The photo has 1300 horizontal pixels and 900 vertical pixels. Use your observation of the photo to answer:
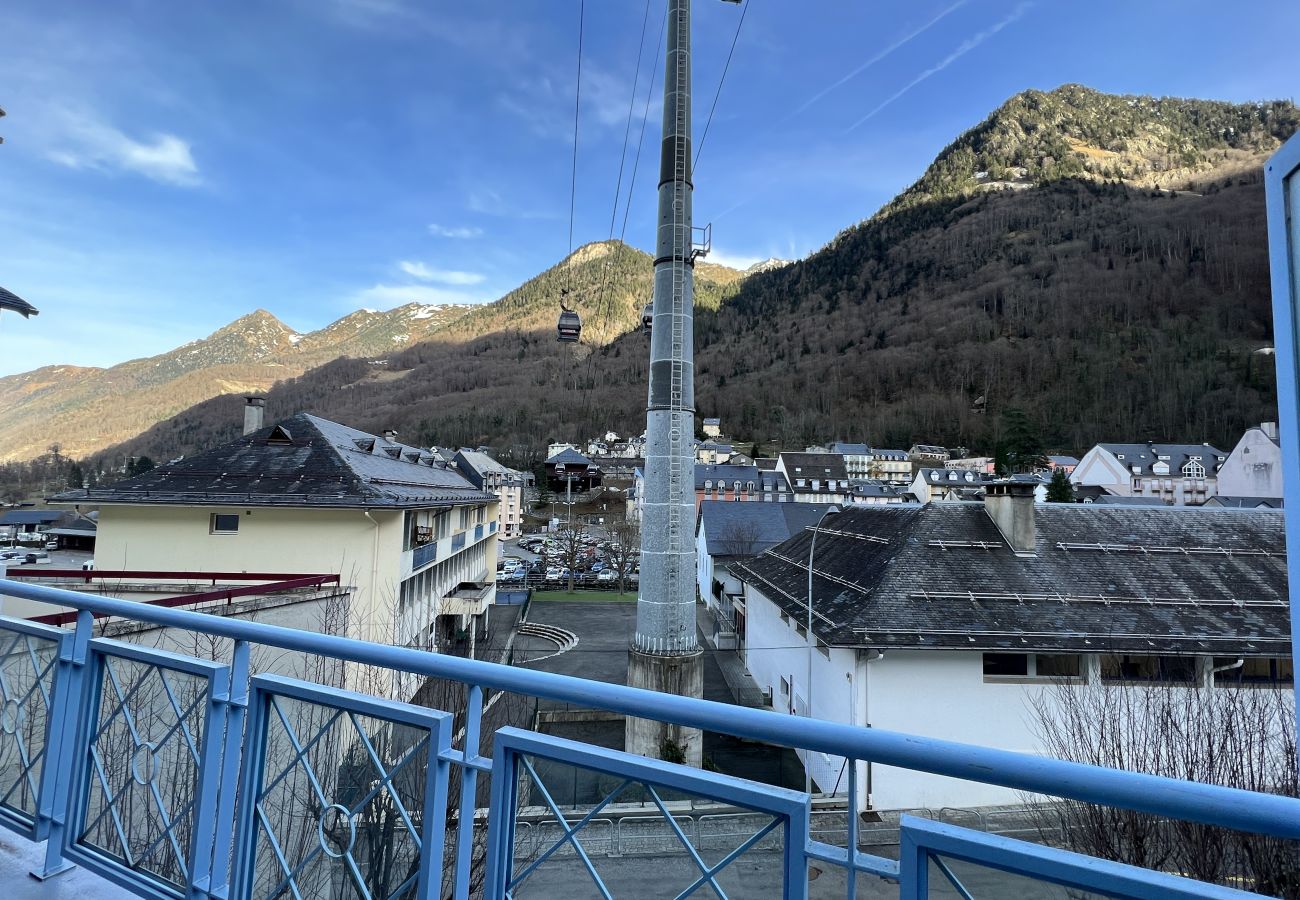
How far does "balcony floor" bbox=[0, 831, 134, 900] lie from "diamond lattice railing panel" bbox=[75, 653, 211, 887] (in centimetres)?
11

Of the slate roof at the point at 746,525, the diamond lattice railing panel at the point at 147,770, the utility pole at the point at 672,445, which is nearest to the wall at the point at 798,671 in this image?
the utility pole at the point at 672,445

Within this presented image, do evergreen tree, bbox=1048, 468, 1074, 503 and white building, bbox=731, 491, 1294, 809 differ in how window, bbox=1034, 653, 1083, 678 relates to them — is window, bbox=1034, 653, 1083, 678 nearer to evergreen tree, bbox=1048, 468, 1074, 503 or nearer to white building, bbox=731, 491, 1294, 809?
white building, bbox=731, 491, 1294, 809

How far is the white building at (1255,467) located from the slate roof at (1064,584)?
58.2m

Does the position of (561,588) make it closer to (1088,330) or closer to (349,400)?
(349,400)

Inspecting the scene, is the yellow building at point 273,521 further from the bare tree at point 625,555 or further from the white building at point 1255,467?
the white building at point 1255,467

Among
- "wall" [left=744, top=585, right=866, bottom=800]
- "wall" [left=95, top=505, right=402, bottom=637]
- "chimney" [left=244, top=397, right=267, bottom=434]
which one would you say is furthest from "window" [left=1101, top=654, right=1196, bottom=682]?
"chimney" [left=244, top=397, right=267, bottom=434]

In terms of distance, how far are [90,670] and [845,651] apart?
12994mm

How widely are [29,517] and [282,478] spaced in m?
59.7

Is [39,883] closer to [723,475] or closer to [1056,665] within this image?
[1056,665]

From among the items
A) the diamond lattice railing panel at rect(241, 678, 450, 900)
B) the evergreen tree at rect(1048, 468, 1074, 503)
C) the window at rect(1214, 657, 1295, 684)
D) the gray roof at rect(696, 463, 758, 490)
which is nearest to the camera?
the diamond lattice railing panel at rect(241, 678, 450, 900)

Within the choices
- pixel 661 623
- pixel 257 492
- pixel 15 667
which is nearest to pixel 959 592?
pixel 661 623

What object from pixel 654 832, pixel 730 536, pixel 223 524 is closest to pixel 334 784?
pixel 654 832

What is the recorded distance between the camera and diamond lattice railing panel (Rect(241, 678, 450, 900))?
1880 millimetres

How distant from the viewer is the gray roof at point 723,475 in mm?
63766
